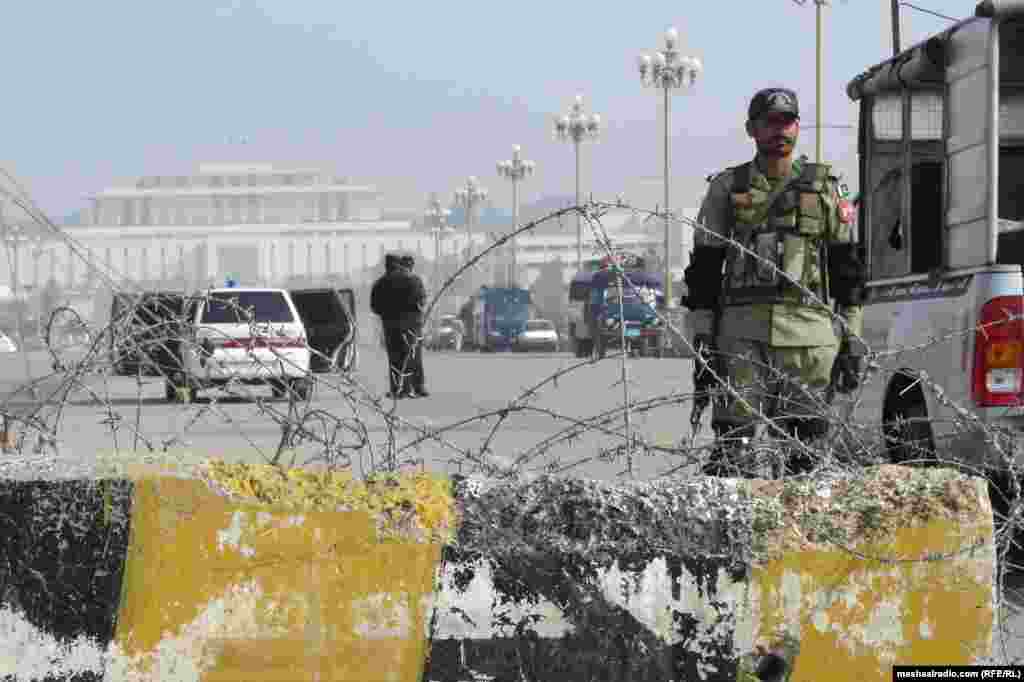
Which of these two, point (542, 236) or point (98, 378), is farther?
point (542, 236)

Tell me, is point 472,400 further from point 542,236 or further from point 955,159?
point 542,236

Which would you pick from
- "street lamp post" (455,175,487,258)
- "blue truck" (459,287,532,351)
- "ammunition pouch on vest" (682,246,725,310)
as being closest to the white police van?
"ammunition pouch on vest" (682,246,725,310)

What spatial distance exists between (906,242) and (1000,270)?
2.06 metres

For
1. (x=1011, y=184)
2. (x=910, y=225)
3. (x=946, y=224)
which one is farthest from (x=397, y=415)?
(x=1011, y=184)

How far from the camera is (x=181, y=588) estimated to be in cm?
400

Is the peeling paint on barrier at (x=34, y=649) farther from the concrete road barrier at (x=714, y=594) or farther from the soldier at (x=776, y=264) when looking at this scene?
the soldier at (x=776, y=264)

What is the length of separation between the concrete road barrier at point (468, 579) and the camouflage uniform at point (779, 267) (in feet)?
9.22

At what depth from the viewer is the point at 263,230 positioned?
180 meters

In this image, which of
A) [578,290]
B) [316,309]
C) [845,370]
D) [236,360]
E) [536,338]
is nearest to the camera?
[236,360]

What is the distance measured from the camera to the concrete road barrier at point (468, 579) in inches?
157

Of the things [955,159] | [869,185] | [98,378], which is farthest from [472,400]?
[98,378]

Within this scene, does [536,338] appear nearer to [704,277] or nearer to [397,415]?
[704,277]

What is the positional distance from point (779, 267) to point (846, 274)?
25 cm

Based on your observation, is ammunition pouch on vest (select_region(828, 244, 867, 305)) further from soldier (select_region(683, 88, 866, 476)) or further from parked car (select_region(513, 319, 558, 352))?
parked car (select_region(513, 319, 558, 352))
